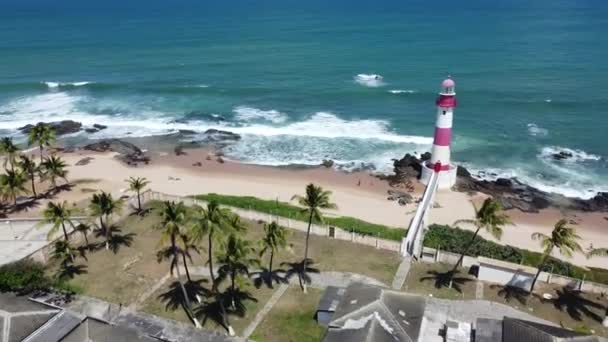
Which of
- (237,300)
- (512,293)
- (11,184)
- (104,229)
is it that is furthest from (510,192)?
(11,184)

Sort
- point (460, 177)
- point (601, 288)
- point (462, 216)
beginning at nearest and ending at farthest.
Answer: point (601, 288) < point (462, 216) < point (460, 177)

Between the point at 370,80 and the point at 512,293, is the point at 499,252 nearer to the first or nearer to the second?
the point at 512,293

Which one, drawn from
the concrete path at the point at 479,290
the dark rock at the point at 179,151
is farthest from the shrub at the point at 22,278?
the dark rock at the point at 179,151

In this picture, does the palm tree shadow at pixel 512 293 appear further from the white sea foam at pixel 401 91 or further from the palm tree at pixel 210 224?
the white sea foam at pixel 401 91

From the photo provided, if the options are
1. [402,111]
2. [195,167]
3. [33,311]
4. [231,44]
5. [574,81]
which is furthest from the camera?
[231,44]

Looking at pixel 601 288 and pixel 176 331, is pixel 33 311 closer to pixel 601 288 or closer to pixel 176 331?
pixel 176 331

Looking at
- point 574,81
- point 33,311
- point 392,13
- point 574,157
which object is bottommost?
point 33,311

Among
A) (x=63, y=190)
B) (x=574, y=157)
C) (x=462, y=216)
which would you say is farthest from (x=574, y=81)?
(x=63, y=190)
